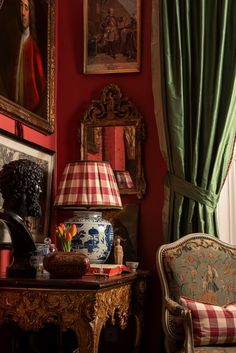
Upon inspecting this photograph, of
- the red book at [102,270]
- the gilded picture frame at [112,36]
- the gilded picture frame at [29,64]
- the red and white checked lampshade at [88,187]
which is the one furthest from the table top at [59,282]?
the gilded picture frame at [112,36]

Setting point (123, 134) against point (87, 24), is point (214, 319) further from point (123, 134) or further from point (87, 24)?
point (87, 24)

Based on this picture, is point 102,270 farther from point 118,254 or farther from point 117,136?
point 117,136

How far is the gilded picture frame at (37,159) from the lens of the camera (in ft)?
10.4

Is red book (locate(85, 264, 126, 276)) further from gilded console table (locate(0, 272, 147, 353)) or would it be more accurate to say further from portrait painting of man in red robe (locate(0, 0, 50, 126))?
portrait painting of man in red robe (locate(0, 0, 50, 126))

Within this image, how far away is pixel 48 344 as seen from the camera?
142 inches

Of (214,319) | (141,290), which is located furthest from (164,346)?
(214,319)

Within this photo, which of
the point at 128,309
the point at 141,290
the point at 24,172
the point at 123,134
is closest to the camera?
the point at 24,172

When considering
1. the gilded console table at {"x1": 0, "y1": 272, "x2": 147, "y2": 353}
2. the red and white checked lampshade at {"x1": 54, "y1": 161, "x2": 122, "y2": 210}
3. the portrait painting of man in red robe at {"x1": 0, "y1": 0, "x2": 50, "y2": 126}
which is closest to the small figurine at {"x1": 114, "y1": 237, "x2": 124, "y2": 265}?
the red and white checked lampshade at {"x1": 54, "y1": 161, "x2": 122, "y2": 210}

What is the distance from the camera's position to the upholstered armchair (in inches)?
117

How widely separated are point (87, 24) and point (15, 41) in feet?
2.72

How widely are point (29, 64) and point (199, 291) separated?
Result: 65.9 inches

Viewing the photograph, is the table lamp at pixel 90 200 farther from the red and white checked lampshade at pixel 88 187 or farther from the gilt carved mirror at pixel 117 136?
the gilt carved mirror at pixel 117 136

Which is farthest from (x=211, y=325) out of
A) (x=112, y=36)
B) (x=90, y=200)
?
(x=112, y=36)

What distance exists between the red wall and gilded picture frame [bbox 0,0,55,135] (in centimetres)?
17
